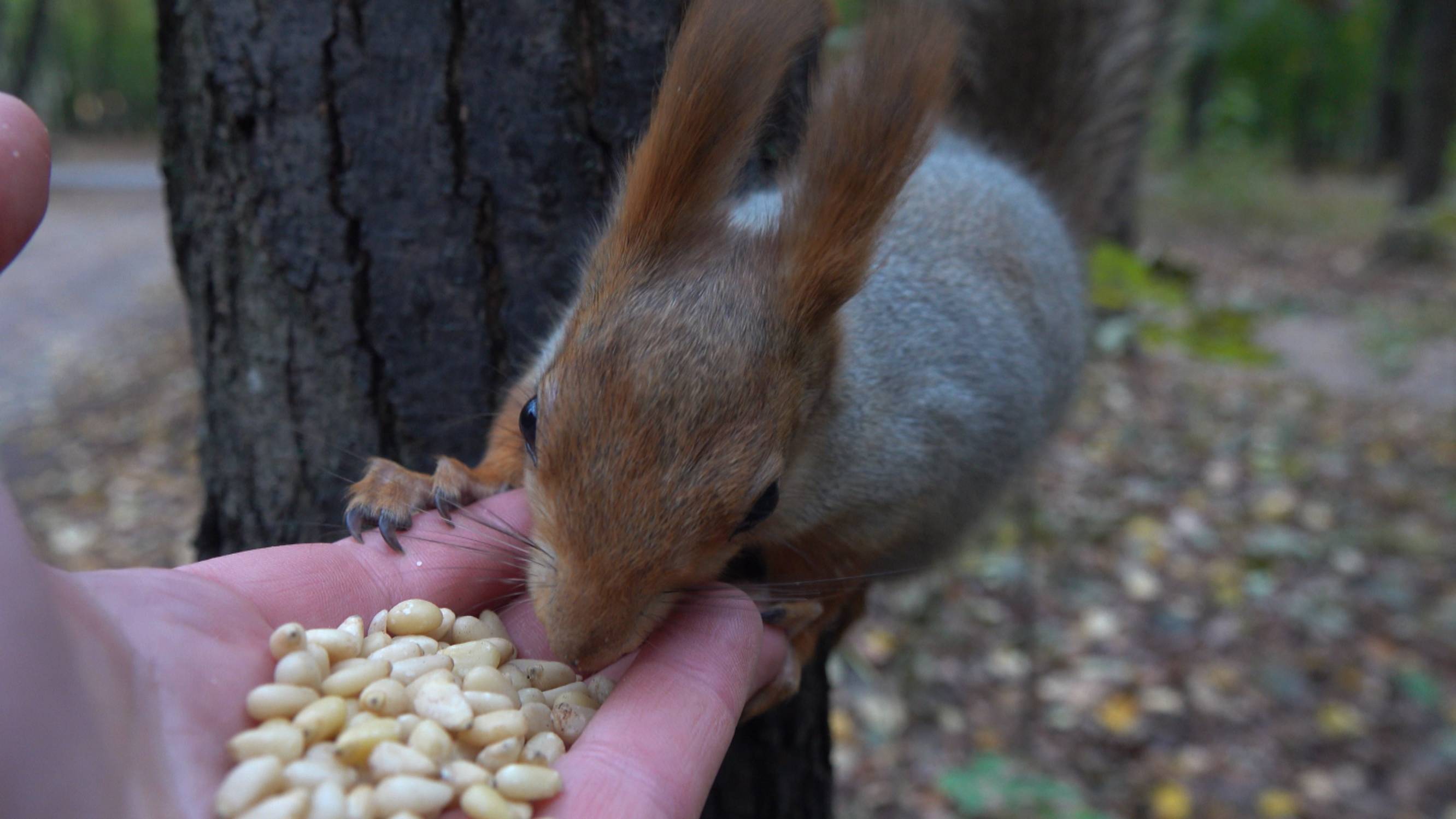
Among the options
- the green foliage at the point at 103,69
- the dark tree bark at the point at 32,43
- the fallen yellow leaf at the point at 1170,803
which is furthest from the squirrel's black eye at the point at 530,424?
the green foliage at the point at 103,69

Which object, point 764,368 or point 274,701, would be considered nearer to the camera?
point 274,701

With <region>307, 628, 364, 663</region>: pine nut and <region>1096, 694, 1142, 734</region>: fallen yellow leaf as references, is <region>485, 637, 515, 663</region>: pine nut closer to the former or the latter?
<region>307, 628, 364, 663</region>: pine nut

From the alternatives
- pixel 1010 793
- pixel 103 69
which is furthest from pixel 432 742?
pixel 103 69

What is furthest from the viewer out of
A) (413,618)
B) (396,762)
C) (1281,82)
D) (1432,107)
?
(1281,82)

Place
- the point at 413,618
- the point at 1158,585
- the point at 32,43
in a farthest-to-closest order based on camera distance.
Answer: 1. the point at 1158,585
2. the point at 32,43
3. the point at 413,618

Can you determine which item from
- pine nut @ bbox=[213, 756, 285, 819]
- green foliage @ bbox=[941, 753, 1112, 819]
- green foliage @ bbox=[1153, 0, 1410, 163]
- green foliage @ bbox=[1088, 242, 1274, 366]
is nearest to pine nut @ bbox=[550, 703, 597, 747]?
pine nut @ bbox=[213, 756, 285, 819]

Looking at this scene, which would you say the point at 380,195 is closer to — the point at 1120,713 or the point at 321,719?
Result: the point at 321,719

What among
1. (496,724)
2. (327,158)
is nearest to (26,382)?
(327,158)

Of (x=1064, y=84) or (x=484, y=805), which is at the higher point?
(x=1064, y=84)
